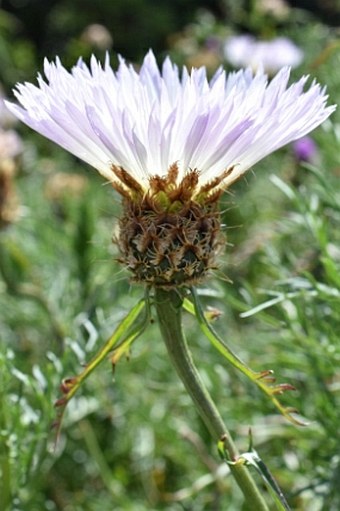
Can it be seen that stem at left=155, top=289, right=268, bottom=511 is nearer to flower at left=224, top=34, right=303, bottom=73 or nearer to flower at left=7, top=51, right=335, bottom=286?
flower at left=7, top=51, right=335, bottom=286

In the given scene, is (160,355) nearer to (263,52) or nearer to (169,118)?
(169,118)

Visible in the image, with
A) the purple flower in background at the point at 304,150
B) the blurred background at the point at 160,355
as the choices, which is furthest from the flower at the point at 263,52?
the purple flower in background at the point at 304,150

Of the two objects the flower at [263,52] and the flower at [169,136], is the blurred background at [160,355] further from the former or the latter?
the flower at [263,52]

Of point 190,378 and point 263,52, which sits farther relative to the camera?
point 263,52

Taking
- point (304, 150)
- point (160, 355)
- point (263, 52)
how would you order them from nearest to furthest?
point (160, 355), point (304, 150), point (263, 52)

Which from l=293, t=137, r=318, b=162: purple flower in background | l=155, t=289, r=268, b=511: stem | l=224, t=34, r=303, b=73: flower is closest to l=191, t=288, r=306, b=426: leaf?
l=155, t=289, r=268, b=511: stem

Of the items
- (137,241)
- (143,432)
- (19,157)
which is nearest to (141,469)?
(143,432)

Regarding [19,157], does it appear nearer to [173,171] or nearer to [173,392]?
[173,392]

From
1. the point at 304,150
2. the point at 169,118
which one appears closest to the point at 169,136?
the point at 169,118
